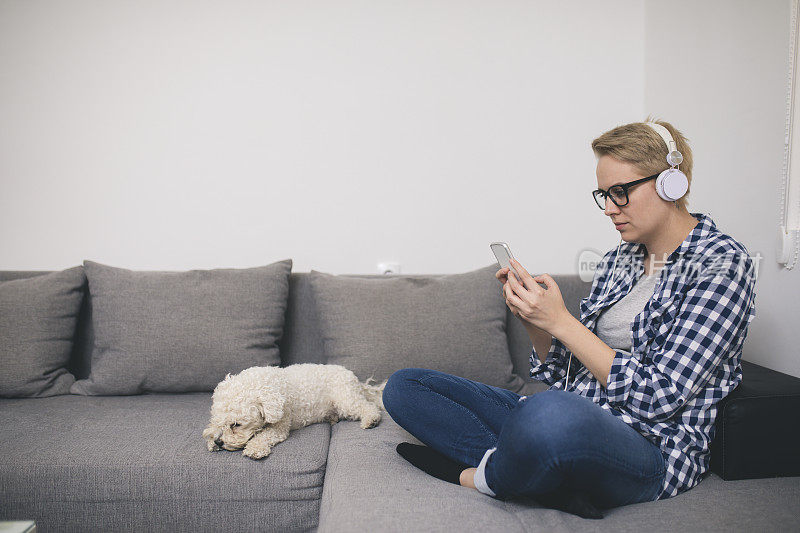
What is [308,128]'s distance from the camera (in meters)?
2.39

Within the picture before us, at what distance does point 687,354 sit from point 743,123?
1146 millimetres

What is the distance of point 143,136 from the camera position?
235cm

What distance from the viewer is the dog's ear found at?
140 cm

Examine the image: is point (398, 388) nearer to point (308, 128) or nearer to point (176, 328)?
point (176, 328)

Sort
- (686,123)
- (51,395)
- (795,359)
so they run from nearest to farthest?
(795,359) → (51,395) → (686,123)

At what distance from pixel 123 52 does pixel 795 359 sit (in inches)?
115

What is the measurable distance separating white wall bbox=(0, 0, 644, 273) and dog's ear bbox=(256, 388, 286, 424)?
3.45 feet

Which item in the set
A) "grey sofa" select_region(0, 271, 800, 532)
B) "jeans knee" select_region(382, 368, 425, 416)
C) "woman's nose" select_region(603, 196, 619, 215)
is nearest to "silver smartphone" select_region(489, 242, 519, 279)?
"woman's nose" select_region(603, 196, 619, 215)

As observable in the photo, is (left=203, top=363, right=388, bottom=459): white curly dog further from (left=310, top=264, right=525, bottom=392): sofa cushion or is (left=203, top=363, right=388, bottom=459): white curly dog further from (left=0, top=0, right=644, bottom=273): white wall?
(left=0, top=0, right=644, bottom=273): white wall

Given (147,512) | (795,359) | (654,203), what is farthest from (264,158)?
(795,359)

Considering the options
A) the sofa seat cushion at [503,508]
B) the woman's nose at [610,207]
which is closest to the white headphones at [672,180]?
the woman's nose at [610,207]

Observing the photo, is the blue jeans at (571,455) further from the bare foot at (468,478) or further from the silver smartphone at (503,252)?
the silver smartphone at (503,252)

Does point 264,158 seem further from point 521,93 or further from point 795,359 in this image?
point 795,359

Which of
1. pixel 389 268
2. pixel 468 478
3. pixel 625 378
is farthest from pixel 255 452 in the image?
pixel 389 268
